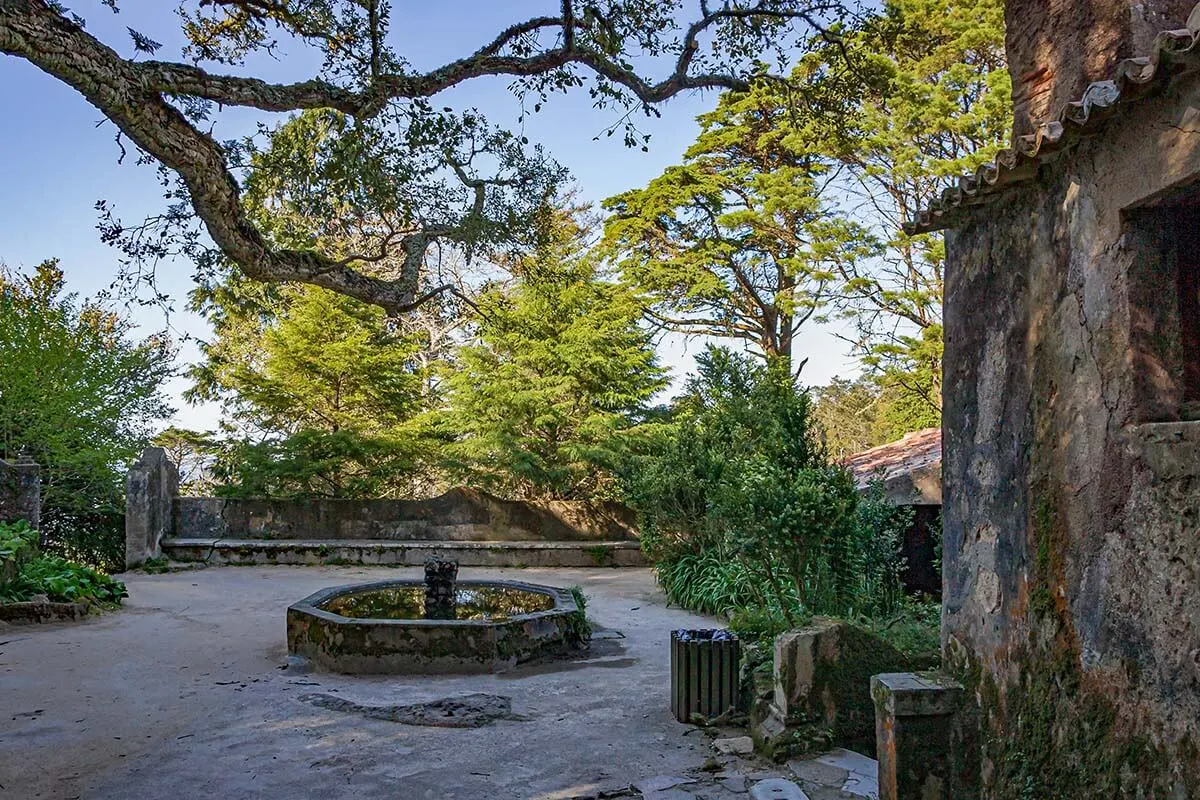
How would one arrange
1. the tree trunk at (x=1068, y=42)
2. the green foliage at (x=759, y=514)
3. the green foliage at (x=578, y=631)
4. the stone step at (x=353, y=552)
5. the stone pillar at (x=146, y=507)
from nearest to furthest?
the tree trunk at (x=1068, y=42), the green foliage at (x=759, y=514), the green foliage at (x=578, y=631), the stone pillar at (x=146, y=507), the stone step at (x=353, y=552)

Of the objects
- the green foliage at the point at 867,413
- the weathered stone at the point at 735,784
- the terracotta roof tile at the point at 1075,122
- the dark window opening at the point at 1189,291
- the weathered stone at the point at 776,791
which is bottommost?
the weathered stone at the point at 735,784

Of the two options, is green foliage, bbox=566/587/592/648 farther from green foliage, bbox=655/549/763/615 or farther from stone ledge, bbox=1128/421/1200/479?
stone ledge, bbox=1128/421/1200/479

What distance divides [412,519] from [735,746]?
448 inches

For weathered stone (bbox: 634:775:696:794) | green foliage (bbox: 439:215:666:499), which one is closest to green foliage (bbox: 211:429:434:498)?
green foliage (bbox: 439:215:666:499)

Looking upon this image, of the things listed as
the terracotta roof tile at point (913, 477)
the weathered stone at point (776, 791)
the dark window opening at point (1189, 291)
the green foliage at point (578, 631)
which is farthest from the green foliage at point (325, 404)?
the dark window opening at point (1189, 291)

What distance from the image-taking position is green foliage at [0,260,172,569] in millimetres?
14125

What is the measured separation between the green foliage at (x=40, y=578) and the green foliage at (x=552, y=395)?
22.5ft

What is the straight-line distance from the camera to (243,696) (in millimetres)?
6594

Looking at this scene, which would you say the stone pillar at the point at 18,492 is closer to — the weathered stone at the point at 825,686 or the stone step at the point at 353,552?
the stone step at the point at 353,552

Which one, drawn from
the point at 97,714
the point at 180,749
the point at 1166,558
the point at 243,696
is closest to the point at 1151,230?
the point at 1166,558

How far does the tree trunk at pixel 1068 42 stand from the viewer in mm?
4969

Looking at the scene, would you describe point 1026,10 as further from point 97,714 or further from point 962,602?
point 97,714

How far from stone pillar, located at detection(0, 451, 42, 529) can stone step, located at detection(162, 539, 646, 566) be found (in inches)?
99.9

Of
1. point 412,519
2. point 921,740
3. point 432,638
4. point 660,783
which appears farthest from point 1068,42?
point 412,519
